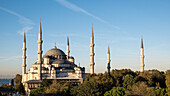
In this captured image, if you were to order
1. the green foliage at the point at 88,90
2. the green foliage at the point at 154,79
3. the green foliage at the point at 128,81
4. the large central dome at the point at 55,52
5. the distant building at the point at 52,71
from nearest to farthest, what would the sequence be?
the green foliage at the point at 88,90, the green foliage at the point at 128,81, the green foliage at the point at 154,79, the distant building at the point at 52,71, the large central dome at the point at 55,52

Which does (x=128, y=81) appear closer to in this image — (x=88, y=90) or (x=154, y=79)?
(x=154, y=79)

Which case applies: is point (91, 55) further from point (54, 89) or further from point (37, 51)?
point (54, 89)

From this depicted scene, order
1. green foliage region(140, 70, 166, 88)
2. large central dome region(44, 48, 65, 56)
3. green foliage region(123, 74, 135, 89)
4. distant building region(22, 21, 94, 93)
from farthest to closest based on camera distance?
large central dome region(44, 48, 65, 56), distant building region(22, 21, 94, 93), green foliage region(140, 70, 166, 88), green foliage region(123, 74, 135, 89)

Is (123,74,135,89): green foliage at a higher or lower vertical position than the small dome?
lower

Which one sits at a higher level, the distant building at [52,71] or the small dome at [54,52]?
the small dome at [54,52]

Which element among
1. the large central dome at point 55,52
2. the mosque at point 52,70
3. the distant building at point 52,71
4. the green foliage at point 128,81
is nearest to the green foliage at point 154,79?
the green foliage at point 128,81

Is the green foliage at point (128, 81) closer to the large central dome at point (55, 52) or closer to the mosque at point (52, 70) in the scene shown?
Answer: the mosque at point (52, 70)

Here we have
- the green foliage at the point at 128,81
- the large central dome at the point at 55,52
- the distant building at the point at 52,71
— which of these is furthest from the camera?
the large central dome at the point at 55,52

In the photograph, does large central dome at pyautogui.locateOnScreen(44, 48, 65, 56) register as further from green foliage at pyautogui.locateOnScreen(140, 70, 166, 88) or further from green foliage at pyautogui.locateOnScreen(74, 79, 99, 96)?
green foliage at pyautogui.locateOnScreen(74, 79, 99, 96)

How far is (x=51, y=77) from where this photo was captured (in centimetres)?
5062

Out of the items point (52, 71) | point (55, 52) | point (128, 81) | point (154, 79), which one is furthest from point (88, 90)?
point (55, 52)

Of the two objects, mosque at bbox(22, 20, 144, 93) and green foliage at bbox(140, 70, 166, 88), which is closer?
green foliage at bbox(140, 70, 166, 88)

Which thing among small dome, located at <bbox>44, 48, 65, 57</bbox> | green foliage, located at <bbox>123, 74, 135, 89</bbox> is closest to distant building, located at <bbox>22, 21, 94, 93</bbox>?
small dome, located at <bbox>44, 48, 65, 57</bbox>

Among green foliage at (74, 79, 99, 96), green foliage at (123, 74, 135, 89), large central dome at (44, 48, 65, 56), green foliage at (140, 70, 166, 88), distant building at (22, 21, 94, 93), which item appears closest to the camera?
green foliage at (74, 79, 99, 96)
